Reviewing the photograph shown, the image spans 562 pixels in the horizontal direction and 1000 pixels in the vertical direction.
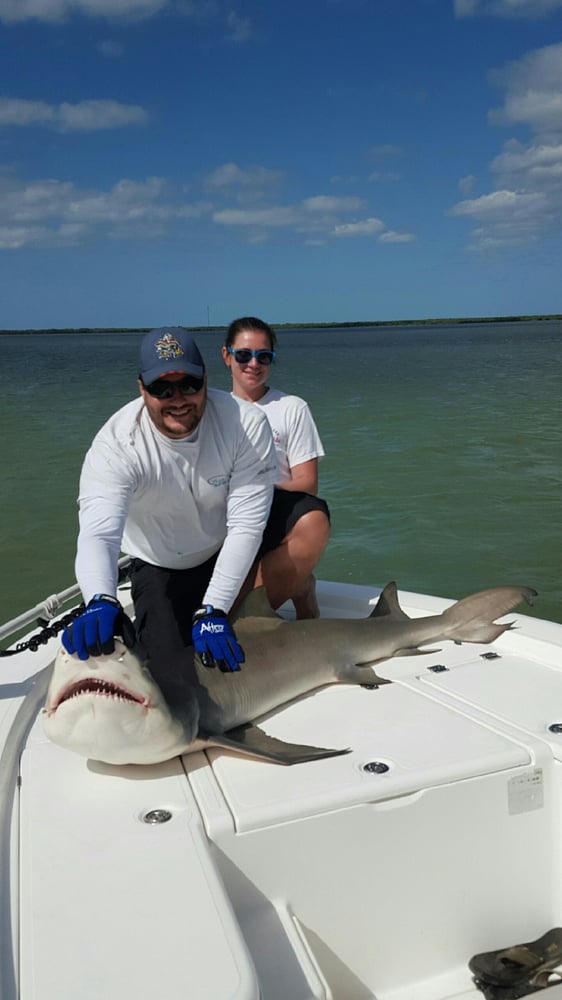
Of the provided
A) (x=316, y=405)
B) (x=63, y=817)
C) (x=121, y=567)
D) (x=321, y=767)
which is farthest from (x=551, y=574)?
(x=316, y=405)

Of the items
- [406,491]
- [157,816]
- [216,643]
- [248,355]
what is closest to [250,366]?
[248,355]

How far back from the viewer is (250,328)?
4.63 meters

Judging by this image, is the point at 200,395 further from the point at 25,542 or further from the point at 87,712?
the point at 25,542

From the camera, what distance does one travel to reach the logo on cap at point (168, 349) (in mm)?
3059

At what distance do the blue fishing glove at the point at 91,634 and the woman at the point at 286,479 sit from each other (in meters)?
1.44

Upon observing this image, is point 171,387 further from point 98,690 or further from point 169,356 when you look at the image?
point 98,690

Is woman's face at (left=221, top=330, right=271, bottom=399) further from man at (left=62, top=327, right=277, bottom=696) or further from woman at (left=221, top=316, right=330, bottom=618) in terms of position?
man at (left=62, top=327, right=277, bottom=696)

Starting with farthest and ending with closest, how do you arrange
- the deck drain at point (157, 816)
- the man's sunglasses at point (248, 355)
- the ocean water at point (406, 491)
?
the ocean water at point (406, 491)
the man's sunglasses at point (248, 355)
the deck drain at point (157, 816)

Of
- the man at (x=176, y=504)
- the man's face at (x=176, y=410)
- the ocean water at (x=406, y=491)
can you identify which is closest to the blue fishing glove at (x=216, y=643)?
the man at (x=176, y=504)

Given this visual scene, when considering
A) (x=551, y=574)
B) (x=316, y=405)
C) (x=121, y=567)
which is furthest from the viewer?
(x=316, y=405)

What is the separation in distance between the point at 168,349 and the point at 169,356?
1.2 inches

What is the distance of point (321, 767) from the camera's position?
2582 millimetres

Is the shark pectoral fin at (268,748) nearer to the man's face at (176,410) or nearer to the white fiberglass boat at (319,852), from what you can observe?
the white fiberglass boat at (319,852)

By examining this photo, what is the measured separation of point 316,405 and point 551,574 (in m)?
17.3
